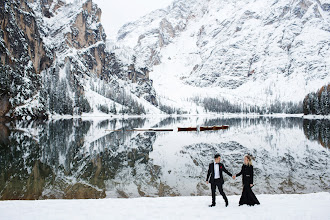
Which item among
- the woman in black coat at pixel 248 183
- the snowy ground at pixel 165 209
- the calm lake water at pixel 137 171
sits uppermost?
the woman in black coat at pixel 248 183

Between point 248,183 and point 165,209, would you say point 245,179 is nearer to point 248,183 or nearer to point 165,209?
point 248,183

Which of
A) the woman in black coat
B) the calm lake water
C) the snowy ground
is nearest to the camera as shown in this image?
the snowy ground

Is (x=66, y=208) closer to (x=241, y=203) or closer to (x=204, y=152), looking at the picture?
(x=241, y=203)

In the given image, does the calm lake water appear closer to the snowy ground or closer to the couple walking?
the snowy ground

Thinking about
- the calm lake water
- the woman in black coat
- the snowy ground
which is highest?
the woman in black coat

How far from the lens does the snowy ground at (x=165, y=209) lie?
9.16 m

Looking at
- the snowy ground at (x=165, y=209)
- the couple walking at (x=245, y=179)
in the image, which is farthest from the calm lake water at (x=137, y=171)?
the couple walking at (x=245, y=179)

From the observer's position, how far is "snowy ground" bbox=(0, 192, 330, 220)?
30.0 ft

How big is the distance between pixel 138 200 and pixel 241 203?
4.70 metres

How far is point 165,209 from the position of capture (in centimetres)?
998

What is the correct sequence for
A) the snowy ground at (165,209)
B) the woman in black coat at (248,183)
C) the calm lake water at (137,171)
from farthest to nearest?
the calm lake water at (137,171) < the woman in black coat at (248,183) < the snowy ground at (165,209)

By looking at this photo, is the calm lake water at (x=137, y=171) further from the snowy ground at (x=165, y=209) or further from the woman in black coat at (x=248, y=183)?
the woman in black coat at (x=248, y=183)

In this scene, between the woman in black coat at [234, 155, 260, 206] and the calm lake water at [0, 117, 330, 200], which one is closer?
the woman in black coat at [234, 155, 260, 206]

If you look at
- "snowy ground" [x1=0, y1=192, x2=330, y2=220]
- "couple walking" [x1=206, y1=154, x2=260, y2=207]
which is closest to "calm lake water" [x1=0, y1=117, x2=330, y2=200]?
"snowy ground" [x1=0, y1=192, x2=330, y2=220]
